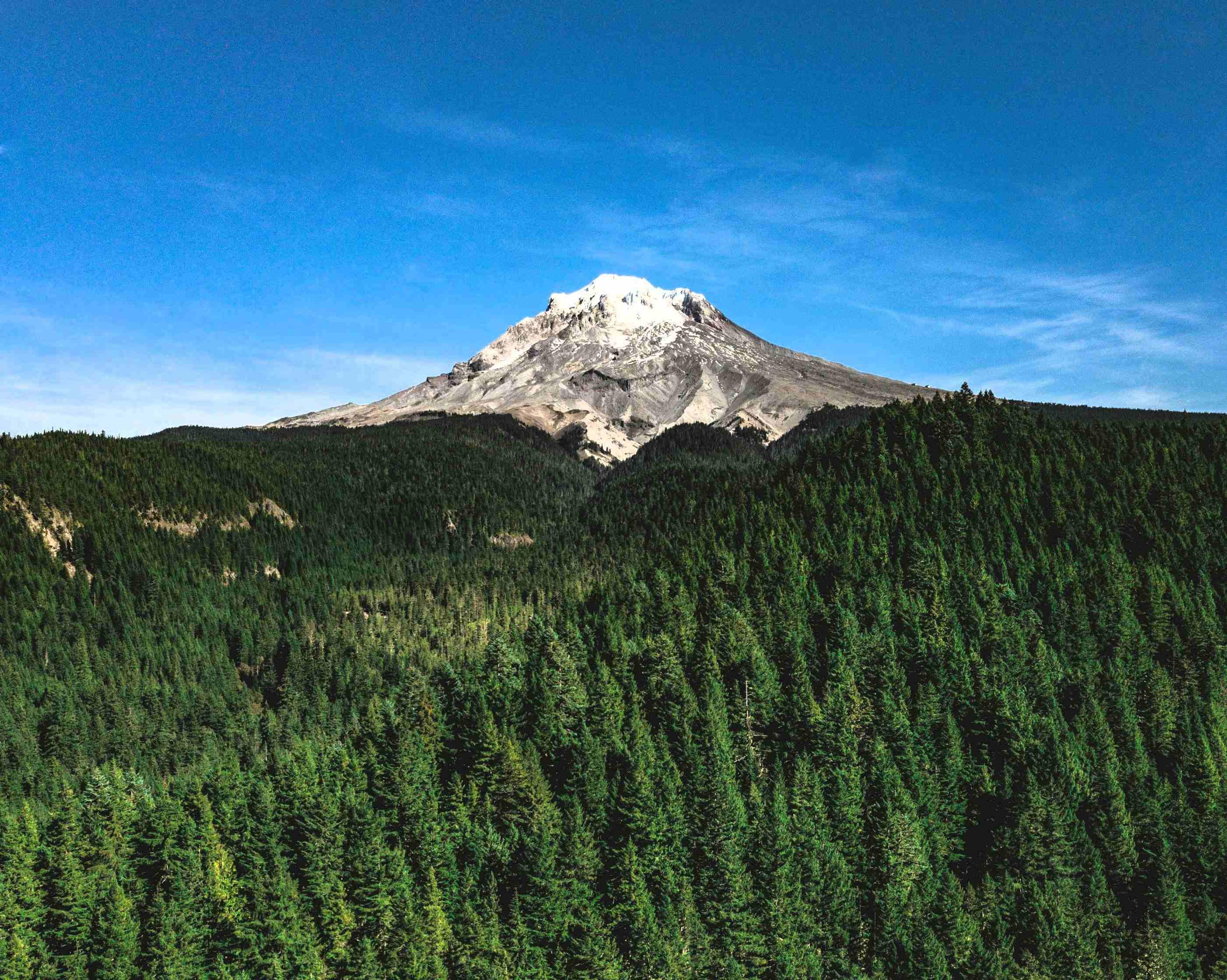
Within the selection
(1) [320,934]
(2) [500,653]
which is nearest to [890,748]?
(2) [500,653]

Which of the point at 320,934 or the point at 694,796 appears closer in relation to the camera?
the point at 320,934

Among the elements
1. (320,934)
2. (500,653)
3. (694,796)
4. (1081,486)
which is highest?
(1081,486)

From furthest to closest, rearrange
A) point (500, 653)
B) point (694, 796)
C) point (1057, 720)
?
point (500, 653) → point (1057, 720) → point (694, 796)

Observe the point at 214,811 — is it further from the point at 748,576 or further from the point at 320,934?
the point at 748,576

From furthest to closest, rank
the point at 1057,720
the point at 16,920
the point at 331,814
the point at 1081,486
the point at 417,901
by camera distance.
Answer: the point at 1081,486, the point at 1057,720, the point at 331,814, the point at 417,901, the point at 16,920

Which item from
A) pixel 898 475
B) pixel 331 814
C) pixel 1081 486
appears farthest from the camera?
pixel 898 475

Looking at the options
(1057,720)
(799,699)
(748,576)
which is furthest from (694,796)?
(748,576)

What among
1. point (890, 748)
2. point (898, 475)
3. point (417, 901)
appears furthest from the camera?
point (898, 475)

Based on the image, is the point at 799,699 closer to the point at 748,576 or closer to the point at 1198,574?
the point at 748,576

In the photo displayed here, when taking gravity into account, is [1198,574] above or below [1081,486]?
below
